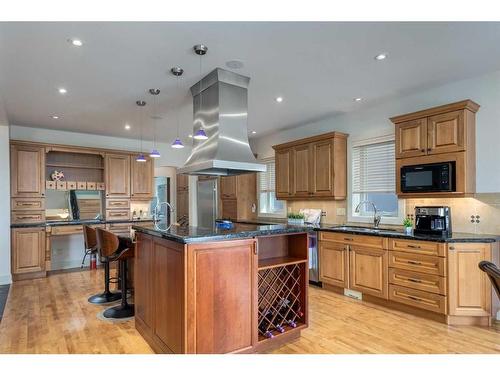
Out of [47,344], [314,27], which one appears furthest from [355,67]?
[47,344]

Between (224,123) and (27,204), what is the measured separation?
426 centimetres

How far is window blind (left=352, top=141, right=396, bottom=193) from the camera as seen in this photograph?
4664mm

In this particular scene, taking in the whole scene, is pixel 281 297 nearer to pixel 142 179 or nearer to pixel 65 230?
pixel 65 230

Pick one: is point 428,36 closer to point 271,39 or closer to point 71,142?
point 271,39

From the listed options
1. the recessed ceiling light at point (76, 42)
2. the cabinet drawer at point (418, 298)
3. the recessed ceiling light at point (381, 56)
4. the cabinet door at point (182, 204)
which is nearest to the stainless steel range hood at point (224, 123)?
the recessed ceiling light at point (76, 42)

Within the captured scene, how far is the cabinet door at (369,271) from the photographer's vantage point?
3895 millimetres

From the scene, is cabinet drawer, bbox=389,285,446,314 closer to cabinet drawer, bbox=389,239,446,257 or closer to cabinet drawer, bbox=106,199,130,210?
cabinet drawer, bbox=389,239,446,257

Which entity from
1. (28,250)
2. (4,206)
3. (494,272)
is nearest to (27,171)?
(4,206)

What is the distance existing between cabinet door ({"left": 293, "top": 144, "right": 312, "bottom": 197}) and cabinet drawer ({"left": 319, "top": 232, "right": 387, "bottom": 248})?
0.98 meters

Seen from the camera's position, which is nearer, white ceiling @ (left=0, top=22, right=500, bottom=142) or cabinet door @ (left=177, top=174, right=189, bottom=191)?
white ceiling @ (left=0, top=22, right=500, bottom=142)

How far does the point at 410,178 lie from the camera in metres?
4.00

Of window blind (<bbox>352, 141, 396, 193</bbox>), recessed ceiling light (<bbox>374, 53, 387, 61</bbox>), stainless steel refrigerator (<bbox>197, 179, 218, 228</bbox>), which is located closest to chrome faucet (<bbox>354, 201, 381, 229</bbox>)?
window blind (<bbox>352, 141, 396, 193</bbox>)

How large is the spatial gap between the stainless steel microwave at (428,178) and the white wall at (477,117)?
0.36 meters

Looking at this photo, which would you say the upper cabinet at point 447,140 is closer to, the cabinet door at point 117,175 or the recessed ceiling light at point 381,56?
the recessed ceiling light at point 381,56
